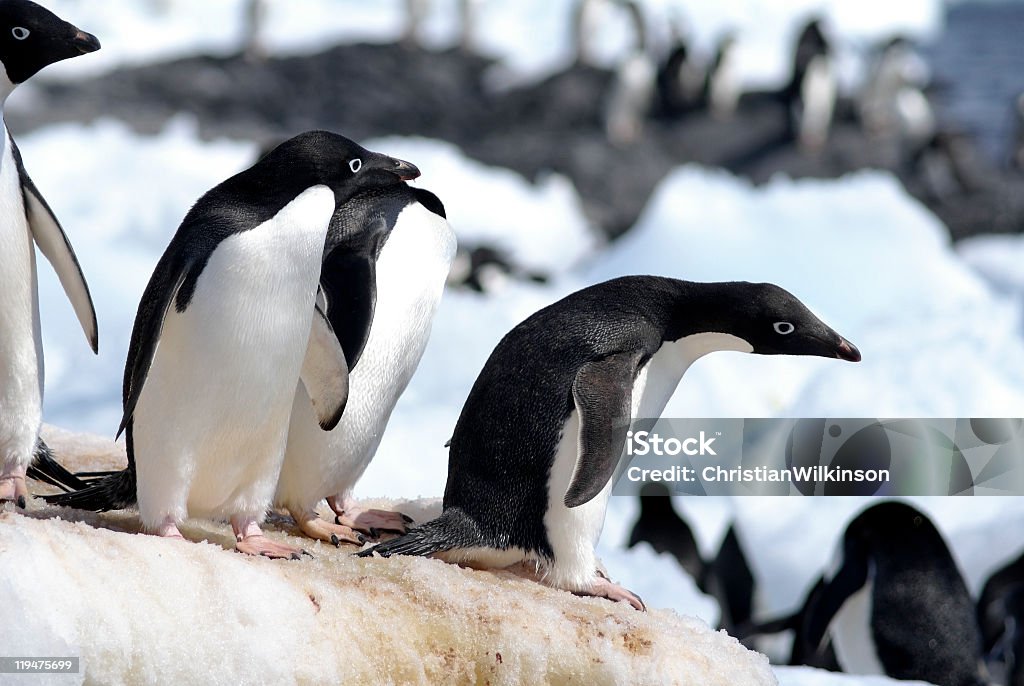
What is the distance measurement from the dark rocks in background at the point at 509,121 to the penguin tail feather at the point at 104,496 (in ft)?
31.7

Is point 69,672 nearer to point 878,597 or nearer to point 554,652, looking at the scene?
point 554,652

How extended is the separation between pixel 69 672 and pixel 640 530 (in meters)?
3.73

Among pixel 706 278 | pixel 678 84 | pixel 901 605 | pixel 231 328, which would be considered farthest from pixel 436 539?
pixel 678 84

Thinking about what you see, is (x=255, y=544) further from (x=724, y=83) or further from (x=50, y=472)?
(x=724, y=83)

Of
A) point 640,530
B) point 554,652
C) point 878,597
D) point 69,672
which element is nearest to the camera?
point 69,672

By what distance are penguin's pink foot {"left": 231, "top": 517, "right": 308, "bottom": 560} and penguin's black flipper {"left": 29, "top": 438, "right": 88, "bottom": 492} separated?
371 mm

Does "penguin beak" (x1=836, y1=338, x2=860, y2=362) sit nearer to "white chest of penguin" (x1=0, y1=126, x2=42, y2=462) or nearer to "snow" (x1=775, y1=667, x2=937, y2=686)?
"snow" (x1=775, y1=667, x2=937, y2=686)

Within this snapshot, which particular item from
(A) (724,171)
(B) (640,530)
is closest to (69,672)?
(B) (640,530)

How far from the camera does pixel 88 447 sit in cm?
279

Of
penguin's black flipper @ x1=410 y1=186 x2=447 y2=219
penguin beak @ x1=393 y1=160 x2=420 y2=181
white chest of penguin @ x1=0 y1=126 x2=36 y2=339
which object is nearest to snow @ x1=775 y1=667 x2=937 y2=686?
penguin's black flipper @ x1=410 y1=186 x2=447 y2=219

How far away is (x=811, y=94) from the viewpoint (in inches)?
516

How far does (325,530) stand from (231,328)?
50 cm

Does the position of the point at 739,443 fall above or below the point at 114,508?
above

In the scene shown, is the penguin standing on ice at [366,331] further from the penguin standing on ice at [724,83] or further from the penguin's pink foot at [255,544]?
the penguin standing on ice at [724,83]
